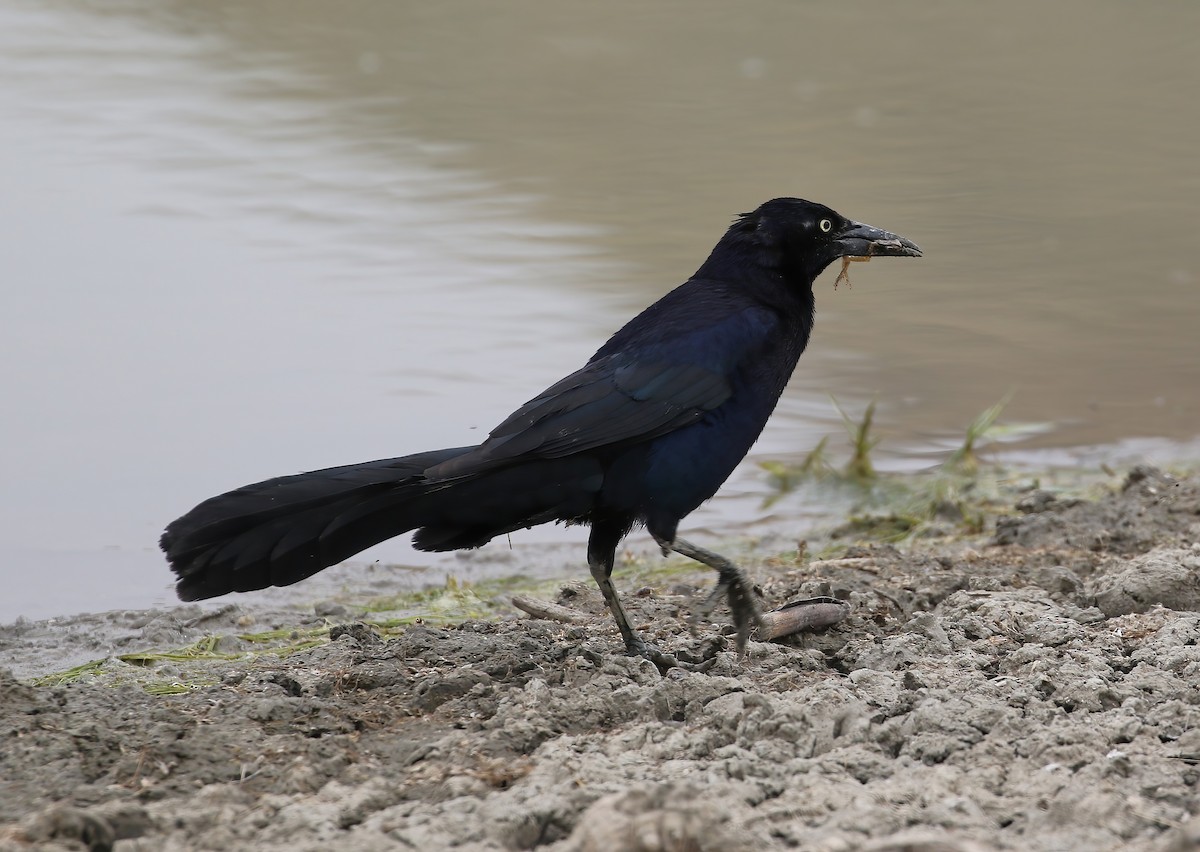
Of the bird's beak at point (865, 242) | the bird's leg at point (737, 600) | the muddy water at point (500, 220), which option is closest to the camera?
the bird's leg at point (737, 600)

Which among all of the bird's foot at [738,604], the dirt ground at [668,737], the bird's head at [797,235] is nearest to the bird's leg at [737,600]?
the bird's foot at [738,604]

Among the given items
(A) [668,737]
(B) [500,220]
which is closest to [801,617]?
(A) [668,737]

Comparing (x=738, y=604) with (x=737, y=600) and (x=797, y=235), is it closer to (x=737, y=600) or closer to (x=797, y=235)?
(x=737, y=600)

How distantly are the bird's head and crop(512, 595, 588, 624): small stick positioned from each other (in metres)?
1.30

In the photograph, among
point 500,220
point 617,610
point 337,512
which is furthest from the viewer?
point 500,220

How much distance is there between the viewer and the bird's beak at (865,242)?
5328mm

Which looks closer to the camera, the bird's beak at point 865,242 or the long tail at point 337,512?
the long tail at point 337,512

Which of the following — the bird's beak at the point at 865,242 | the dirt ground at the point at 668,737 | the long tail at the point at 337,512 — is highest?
the bird's beak at the point at 865,242

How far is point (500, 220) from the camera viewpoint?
423 inches

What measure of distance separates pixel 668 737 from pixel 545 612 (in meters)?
1.58

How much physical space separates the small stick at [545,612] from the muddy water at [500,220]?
1.84m

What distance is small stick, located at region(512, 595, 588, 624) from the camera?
5.20 m

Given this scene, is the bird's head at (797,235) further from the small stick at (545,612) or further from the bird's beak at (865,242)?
the small stick at (545,612)

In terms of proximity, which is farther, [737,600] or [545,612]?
[545,612]
